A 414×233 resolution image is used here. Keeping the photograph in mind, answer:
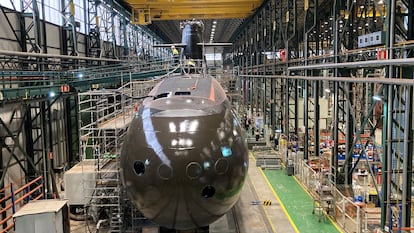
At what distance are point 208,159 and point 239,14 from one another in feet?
118

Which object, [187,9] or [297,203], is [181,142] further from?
[187,9]

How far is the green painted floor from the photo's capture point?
1449 cm

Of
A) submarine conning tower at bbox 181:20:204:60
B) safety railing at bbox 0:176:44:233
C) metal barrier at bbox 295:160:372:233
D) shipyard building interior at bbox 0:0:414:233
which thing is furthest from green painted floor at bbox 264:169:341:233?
safety railing at bbox 0:176:44:233

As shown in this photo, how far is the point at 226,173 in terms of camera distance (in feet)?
25.2

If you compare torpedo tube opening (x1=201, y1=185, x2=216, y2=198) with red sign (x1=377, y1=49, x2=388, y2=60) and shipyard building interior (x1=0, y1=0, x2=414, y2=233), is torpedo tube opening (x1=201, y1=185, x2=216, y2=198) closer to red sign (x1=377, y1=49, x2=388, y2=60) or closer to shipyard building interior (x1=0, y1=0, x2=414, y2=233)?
shipyard building interior (x1=0, y1=0, x2=414, y2=233)

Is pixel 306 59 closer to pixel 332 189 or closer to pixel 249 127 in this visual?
pixel 332 189

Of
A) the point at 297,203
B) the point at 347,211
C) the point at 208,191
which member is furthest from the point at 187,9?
the point at 208,191

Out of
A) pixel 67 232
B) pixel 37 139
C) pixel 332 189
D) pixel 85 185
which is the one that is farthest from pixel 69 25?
pixel 332 189

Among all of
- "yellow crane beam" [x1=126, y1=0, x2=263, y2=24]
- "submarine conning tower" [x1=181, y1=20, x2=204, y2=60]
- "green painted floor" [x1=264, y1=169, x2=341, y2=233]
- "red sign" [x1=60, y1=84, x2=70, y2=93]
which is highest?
"yellow crane beam" [x1=126, y1=0, x2=263, y2=24]

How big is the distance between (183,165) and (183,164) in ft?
0.06

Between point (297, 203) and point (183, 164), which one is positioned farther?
point (297, 203)

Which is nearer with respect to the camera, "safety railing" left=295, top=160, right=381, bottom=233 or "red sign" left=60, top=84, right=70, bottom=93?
"safety railing" left=295, top=160, right=381, bottom=233

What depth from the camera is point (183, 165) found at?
7180mm

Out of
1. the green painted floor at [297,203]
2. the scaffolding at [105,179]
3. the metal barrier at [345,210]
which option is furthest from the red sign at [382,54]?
the scaffolding at [105,179]
